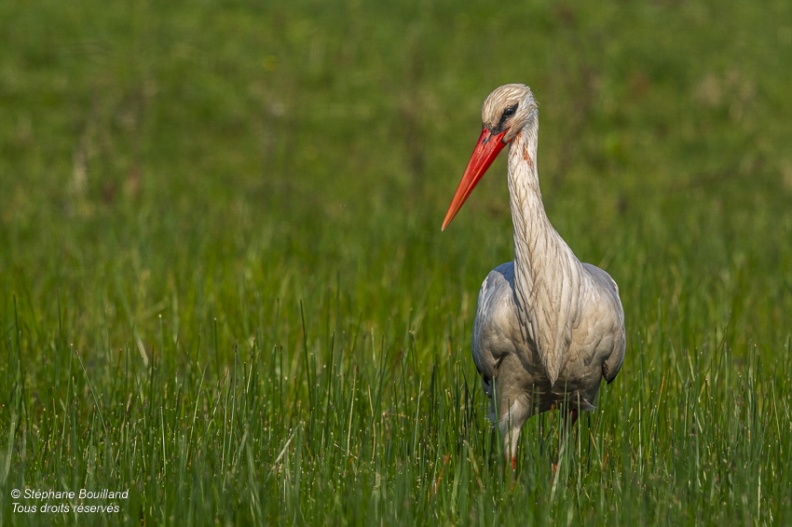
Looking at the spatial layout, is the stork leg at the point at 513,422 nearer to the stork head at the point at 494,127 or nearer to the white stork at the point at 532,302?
the white stork at the point at 532,302

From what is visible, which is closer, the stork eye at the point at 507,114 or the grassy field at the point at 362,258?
the grassy field at the point at 362,258

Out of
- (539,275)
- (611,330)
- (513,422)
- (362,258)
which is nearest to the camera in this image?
(539,275)

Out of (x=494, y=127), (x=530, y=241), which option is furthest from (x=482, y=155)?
(x=530, y=241)

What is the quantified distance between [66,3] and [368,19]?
408 cm

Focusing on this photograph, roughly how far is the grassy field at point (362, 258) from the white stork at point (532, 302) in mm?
173

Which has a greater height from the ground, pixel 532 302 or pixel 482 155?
pixel 482 155

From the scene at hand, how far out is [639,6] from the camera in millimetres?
15133

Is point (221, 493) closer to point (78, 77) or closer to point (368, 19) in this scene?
point (78, 77)

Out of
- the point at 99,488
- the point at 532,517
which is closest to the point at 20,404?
the point at 99,488

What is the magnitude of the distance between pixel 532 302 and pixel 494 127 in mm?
644

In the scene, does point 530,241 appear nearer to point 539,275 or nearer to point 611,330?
point 539,275

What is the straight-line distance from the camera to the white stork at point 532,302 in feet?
11.9

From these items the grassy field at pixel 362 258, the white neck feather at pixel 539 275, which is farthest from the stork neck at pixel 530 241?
the grassy field at pixel 362 258

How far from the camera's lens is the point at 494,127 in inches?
144
